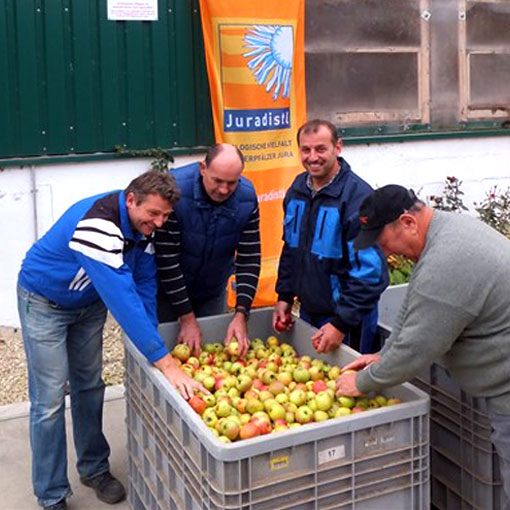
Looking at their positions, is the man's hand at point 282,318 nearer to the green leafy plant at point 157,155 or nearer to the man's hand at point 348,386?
the man's hand at point 348,386

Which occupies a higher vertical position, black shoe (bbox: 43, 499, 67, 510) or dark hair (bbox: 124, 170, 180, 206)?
dark hair (bbox: 124, 170, 180, 206)

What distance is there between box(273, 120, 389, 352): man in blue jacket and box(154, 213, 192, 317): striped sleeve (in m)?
0.53

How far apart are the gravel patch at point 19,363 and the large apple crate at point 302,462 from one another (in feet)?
8.98

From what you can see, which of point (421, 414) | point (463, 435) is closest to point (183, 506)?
point (421, 414)

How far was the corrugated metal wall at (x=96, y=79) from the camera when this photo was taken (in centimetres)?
627

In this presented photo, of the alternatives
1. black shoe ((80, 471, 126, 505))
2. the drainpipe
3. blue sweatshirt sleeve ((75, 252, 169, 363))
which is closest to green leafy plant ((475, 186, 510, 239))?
the drainpipe

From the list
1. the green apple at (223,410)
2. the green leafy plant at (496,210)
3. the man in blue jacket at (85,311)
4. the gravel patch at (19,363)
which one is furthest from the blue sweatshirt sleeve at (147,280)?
the green leafy plant at (496,210)

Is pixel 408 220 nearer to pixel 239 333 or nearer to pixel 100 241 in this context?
pixel 100 241

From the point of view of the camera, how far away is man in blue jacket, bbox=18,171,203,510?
3303 millimetres

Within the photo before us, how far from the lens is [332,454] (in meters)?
2.71

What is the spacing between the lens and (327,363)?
A: 3.72 metres

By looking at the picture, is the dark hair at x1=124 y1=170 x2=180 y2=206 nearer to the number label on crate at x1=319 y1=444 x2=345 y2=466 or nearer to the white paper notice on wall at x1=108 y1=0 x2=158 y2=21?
the number label on crate at x1=319 y1=444 x2=345 y2=466

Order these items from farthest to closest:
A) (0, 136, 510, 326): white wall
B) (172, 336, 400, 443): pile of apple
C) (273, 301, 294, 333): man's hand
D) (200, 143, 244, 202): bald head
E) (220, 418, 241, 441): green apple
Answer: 1. (0, 136, 510, 326): white wall
2. (273, 301, 294, 333): man's hand
3. (200, 143, 244, 202): bald head
4. (172, 336, 400, 443): pile of apple
5. (220, 418, 241, 441): green apple

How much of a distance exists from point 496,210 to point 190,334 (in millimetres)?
5519
